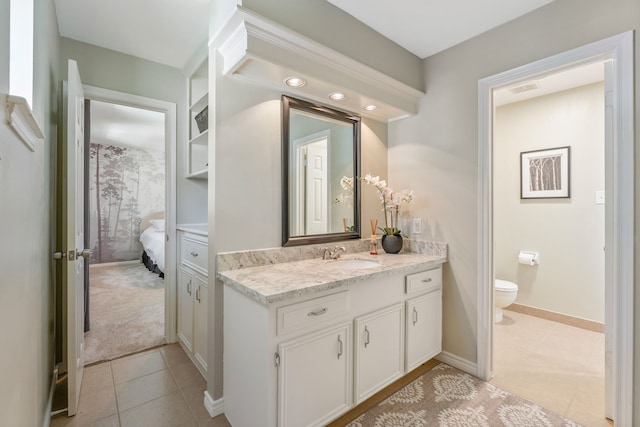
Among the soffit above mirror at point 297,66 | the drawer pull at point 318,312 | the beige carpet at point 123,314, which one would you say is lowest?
the beige carpet at point 123,314

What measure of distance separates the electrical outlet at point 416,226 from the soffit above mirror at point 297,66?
0.95m

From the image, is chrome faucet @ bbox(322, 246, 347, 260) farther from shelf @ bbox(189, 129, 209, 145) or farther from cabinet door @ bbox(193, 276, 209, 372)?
shelf @ bbox(189, 129, 209, 145)

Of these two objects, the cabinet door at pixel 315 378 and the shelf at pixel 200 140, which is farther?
the shelf at pixel 200 140

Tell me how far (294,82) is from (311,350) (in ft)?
5.27

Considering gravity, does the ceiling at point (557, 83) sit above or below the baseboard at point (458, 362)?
above

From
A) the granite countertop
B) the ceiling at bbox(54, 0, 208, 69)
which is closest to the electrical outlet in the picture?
the granite countertop

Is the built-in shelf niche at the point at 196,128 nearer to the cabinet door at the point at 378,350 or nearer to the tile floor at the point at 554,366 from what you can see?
the cabinet door at the point at 378,350

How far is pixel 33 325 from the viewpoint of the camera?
1333mm

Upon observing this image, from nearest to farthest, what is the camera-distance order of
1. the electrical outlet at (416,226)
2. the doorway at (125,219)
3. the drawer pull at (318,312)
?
1. the drawer pull at (318,312)
2. the electrical outlet at (416,226)
3. the doorway at (125,219)

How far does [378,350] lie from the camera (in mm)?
1818

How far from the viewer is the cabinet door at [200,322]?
6.66 feet

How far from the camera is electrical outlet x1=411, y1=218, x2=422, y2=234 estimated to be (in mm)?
2529

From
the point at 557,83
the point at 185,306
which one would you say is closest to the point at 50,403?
the point at 185,306

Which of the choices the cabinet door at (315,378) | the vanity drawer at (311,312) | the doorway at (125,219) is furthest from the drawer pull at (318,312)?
the doorway at (125,219)
